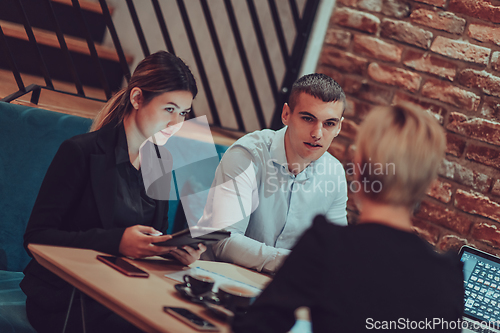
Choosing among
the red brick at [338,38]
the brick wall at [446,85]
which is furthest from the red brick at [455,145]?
the red brick at [338,38]

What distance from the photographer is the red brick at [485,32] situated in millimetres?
2070

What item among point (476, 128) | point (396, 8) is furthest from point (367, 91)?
point (476, 128)

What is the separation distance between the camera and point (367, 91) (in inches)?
91.4

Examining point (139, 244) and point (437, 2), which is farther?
point (437, 2)

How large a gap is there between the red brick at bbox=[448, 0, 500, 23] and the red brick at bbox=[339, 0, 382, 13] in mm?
338

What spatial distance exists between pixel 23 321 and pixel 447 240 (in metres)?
1.78

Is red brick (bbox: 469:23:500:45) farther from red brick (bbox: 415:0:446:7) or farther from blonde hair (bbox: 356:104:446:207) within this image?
blonde hair (bbox: 356:104:446:207)

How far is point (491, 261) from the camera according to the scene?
1617mm

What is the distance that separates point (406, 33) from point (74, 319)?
6.35ft

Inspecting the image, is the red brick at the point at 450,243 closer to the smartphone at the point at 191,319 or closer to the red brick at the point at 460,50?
the red brick at the point at 460,50

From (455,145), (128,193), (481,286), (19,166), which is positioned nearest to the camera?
(128,193)

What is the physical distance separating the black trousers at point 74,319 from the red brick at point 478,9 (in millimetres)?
2002

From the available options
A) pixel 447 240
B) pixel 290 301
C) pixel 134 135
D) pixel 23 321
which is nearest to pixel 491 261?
pixel 447 240

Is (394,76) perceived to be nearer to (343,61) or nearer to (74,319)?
(343,61)
